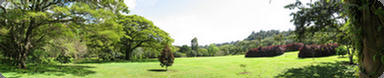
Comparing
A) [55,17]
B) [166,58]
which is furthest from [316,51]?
[55,17]

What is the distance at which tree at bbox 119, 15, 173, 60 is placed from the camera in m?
20.0

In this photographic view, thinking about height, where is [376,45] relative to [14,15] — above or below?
below

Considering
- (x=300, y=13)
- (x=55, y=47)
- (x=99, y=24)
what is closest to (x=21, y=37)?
(x=55, y=47)

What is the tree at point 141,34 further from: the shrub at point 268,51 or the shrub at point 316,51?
the shrub at point 316,51

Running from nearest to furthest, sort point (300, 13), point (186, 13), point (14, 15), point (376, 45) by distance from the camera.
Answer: point (376, 45), point (186, 13), point (14, 15), point (300, 13)

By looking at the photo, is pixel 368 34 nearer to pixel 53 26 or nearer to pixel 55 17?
pixel 55 17

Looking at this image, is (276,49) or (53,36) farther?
(276,49)

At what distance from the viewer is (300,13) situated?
9.07m

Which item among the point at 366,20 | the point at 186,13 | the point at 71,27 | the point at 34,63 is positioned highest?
the point at 71,27

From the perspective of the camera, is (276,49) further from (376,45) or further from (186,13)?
(376,45)

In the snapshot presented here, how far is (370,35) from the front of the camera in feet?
3.79

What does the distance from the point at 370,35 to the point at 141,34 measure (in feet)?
70.6

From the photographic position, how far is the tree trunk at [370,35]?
1107mm

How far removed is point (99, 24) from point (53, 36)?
161 inches
